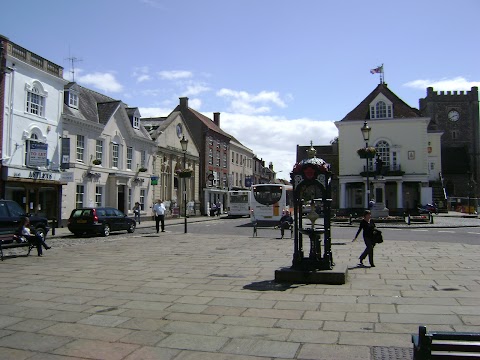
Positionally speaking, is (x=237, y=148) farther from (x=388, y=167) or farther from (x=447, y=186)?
(x=447, y=186)

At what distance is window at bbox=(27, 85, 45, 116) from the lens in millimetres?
26766

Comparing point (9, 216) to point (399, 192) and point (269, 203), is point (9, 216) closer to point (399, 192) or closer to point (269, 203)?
point (269, 203)

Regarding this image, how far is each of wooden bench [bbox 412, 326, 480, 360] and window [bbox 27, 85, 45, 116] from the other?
1084 inches

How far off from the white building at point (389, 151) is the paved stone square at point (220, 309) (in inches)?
1596

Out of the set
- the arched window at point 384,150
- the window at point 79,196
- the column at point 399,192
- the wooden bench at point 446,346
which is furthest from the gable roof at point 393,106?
the wooden bench at point 446,346

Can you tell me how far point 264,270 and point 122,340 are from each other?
235 inches

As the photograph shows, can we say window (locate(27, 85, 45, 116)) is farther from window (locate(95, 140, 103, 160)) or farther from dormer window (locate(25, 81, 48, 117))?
window (locate(95, 140, 103, 160))

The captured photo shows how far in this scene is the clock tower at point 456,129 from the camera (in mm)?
74188

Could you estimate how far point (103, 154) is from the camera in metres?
34.2

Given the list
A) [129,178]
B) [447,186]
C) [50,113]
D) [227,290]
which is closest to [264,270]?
[227,290]

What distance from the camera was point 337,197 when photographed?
214ft

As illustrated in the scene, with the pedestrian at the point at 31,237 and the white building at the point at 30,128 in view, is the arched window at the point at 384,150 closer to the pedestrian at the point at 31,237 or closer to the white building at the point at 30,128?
the white building at the point at 30,128

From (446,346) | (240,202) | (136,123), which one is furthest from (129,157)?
(446,346)

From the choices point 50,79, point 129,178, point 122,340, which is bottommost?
point 122,340
